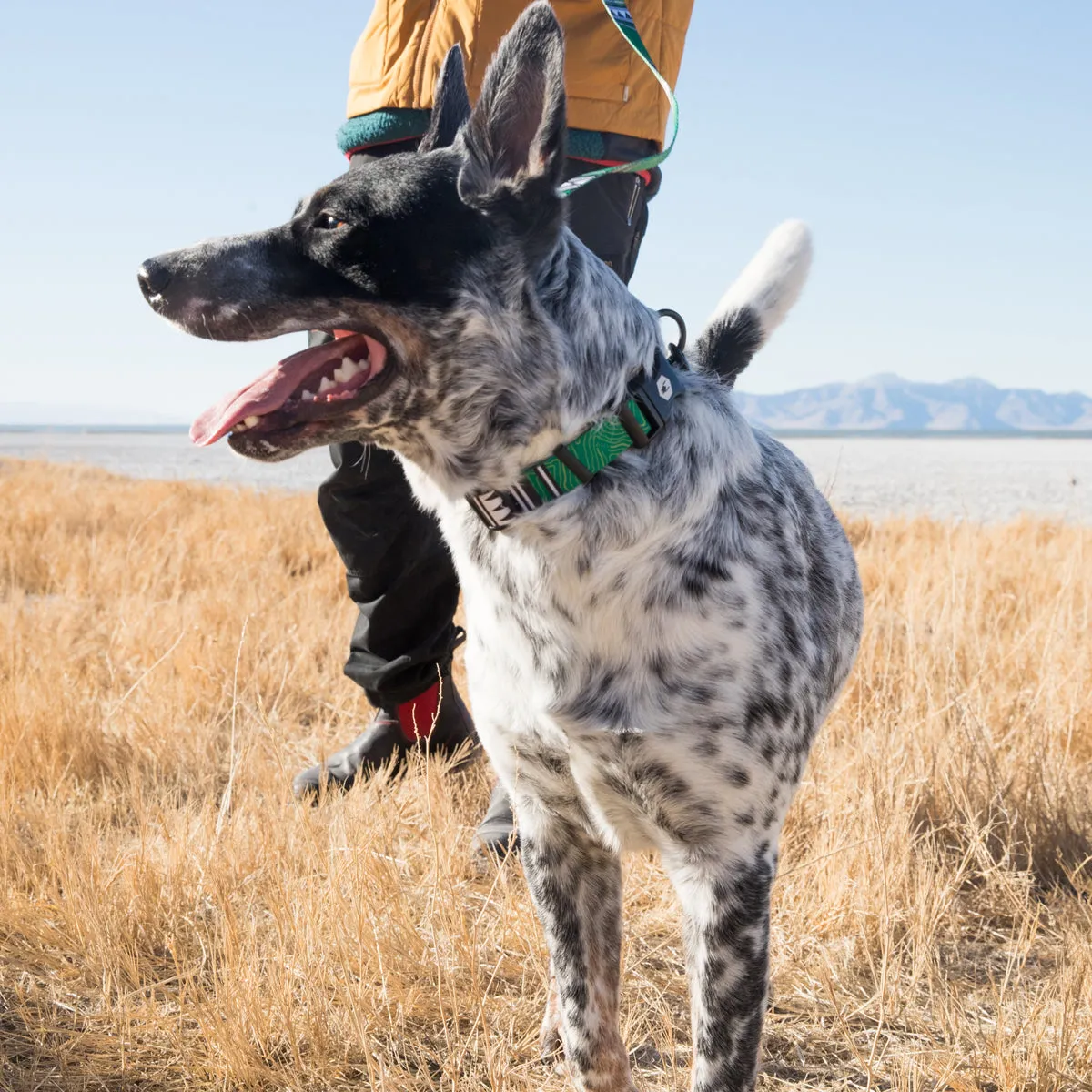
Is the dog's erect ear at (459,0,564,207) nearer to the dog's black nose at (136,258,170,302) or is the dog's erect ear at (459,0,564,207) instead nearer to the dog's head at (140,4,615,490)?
the dog's head at (140,4,615,490)

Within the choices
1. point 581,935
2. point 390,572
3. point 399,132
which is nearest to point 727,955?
point 581,935

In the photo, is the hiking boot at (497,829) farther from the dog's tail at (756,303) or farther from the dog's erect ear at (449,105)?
the dog's erect ear at (449,105)

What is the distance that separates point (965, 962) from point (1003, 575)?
3284 mm

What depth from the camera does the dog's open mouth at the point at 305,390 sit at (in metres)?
1.70

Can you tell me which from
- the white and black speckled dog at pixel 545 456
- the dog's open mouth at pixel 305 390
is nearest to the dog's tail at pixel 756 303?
the white and black speckled dog at pixel 545 456

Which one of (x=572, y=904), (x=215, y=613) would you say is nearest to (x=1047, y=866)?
(x=572, y=904)

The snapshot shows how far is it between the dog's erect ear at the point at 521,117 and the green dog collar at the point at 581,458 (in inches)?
14.7

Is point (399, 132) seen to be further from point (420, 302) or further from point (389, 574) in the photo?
point (389, 574)

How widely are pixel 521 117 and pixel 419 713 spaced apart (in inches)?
73.7

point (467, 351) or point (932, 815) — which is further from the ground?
point (467, 351)

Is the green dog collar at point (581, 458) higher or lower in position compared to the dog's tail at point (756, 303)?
lower

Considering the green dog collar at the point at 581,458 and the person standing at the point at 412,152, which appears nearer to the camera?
the green dog collar at the point at 581,458

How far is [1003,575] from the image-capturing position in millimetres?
5297

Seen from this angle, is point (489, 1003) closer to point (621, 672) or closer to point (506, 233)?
point (621, 672)
